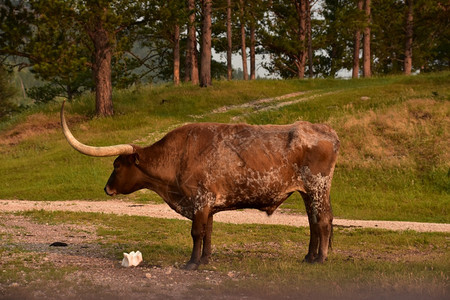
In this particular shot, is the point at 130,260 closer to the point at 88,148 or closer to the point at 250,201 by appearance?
the point at 88,148

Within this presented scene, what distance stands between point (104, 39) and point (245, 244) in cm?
2444

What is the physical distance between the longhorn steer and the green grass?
32.4 inches

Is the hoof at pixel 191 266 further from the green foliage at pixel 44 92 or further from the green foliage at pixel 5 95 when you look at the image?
the green foliage at pixel 5 95

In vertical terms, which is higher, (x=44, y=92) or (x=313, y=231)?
(x=44, y=92)

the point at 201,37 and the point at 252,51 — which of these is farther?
the point at 252,51

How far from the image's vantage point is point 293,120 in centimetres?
3052

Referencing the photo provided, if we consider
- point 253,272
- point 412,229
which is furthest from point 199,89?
point 253,272

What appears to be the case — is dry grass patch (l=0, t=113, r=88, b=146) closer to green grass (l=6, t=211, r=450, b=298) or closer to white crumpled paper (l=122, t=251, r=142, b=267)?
green grass (l=6, t=211, r=450, b=298)

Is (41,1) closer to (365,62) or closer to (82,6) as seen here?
(82,6)

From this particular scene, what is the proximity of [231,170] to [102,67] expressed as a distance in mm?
26248

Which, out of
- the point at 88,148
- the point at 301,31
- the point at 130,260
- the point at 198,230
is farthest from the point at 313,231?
the point at 301,31

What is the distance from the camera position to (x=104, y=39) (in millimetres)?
34156

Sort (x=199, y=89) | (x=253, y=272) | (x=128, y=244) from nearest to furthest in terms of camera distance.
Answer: (x=253, y=272), (x=128, y=244), (x=199, y=89)

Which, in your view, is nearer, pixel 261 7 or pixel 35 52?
pixel 35 52
